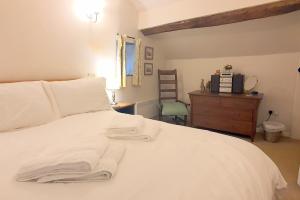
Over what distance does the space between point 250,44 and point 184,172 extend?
9.93 feet

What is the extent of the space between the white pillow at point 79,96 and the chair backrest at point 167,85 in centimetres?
185

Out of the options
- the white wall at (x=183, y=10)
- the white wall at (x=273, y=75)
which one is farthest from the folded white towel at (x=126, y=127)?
the white wall at (x=273, y=75)

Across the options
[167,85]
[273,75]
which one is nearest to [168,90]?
[167,85]

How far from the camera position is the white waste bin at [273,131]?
3.05 metres

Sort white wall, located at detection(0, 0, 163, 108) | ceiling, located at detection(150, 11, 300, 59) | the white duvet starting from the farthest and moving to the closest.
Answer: ceiling, located at detection(150, 11, 300, 59), white wall, located at detection(0, 0, 163, 108), the white duvet

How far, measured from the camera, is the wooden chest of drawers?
3070mm

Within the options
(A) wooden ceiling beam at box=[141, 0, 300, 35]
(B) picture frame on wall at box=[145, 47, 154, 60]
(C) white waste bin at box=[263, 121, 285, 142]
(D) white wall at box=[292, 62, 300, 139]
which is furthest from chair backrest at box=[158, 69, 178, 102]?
(D) white wall at box=[292, 62, 300, 139]

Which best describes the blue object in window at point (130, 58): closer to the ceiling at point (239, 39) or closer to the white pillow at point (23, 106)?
the ceiling at point (239, 39)

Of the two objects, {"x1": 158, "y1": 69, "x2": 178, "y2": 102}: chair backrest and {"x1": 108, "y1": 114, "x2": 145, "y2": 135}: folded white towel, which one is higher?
{"x1": 158, "y1": 69, "x2": 178, "y2": 102}: chair backrest

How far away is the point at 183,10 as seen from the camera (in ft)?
10.1

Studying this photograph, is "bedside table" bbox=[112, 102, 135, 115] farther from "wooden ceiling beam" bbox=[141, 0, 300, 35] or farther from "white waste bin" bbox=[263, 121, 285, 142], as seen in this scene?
"white waste bin" bbox=[263, 121, 285, 142]

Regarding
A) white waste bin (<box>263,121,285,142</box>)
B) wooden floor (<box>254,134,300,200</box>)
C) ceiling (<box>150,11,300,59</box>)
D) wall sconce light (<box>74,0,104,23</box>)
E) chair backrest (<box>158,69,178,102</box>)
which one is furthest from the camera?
chair backrest (<box>158,69,178,102</box>)

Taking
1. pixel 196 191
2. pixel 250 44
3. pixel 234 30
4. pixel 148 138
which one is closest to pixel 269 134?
pixel 250 44

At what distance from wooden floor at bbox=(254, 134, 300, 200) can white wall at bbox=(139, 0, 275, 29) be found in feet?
6.33
